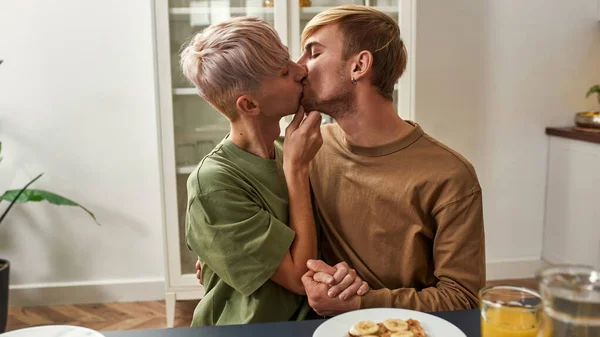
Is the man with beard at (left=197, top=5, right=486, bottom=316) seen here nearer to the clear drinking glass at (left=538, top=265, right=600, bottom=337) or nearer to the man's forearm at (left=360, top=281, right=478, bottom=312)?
the man's forearm at (left=360, top=281, right=478, bottom=312)

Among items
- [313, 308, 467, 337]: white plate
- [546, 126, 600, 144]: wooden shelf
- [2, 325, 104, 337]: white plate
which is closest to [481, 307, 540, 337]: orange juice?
[313, 308, 467, 337]: white plate

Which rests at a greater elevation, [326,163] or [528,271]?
[326,163]

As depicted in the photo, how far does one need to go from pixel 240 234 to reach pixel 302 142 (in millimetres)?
276

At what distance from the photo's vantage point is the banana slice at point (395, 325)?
0.89 m

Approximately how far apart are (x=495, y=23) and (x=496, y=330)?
2.77 meters

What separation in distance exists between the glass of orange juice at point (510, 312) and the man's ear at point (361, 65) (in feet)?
2.46

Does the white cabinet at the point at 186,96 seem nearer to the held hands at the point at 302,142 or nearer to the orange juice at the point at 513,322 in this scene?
the held hands at the point at 302,142

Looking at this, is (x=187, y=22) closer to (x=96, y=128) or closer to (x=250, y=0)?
(x=250, y=0)

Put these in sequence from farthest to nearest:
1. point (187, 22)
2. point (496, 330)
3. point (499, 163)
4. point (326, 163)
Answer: point (499, 163) → point (187, 22) → point (326, 163) → point (496, 330)

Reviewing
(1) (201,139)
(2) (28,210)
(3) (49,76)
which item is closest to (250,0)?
(1) (201,139)

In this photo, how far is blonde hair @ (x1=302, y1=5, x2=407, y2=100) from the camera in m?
1.41

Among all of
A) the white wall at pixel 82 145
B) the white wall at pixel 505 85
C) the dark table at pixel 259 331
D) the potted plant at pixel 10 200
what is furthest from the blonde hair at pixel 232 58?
the white wall at pixel 505 85

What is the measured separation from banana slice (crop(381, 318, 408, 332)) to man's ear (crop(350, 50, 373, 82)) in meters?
0.69

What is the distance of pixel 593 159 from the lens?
2988 millimetres
